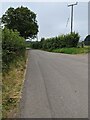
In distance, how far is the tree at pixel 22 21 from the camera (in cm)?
7538

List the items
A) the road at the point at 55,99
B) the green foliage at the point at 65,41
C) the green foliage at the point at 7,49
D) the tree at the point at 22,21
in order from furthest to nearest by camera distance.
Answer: the tree at the point at 22,21 < the green foliage at the point at 65,41 < the green foliage at the point at 7,49 < the road at the point at 55,99

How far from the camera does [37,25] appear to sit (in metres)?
81.3

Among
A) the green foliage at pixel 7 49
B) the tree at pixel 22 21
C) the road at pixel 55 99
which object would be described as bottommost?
the road at pixel 55 99

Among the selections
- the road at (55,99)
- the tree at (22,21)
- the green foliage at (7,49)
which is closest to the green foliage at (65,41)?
the tree at (22,21)

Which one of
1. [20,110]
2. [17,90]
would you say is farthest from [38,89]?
[20,110]

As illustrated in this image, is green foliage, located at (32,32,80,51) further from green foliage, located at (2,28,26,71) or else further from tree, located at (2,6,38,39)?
green foliage, located at (2,28,26,71)

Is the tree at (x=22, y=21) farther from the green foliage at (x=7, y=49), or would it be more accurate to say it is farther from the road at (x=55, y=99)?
the road at (x=55, y=99)

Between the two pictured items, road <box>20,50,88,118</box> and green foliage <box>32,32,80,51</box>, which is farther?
green foliage <box>32,32,80,51</box>

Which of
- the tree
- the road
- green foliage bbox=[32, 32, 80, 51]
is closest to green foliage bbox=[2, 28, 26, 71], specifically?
the road

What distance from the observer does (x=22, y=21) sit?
76.4m

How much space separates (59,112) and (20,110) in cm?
107

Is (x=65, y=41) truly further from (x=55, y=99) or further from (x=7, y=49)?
(x=55, y=99)

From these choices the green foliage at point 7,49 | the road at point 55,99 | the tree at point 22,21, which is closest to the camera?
the road at point 55,99

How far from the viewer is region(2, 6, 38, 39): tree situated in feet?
247
